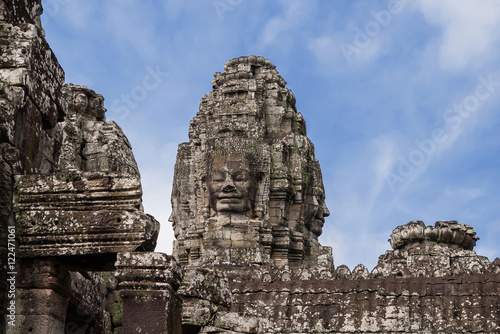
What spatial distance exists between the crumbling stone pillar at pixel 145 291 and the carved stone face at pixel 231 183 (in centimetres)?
1707

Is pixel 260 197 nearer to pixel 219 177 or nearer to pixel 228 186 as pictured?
pixel 228 186

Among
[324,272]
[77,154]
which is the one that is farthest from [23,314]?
[324,272]

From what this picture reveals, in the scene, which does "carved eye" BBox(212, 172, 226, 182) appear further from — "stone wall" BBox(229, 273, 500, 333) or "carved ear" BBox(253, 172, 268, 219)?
"stone wall" BBox(229, 273, 500, 333)

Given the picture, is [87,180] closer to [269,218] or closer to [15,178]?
[15,178]

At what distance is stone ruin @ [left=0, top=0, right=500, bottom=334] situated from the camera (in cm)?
735

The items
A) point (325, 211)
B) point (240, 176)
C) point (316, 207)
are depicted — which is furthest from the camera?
point (325, 211)

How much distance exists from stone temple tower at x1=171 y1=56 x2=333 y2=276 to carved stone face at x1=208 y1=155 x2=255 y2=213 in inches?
1.1

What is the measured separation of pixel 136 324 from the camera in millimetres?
7188

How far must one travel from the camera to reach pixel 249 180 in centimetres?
2458

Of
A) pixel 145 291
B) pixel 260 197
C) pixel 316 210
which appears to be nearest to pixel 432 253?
pixel 260 197

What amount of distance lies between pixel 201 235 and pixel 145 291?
59.8 ft

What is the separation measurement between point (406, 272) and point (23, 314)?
10072 millimetres

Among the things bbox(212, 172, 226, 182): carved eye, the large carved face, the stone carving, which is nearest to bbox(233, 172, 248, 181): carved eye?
bbox(212, 172, 226, 182): carved eye

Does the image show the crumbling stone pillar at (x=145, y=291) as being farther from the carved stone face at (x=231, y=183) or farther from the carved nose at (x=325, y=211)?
the carved nose at (x=325, y=211)
